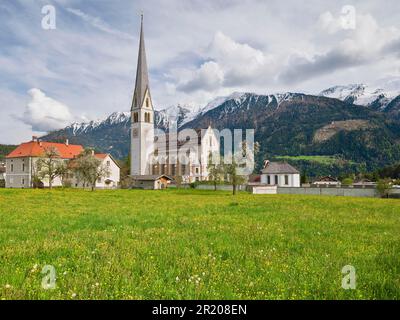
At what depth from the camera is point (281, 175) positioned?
103 m

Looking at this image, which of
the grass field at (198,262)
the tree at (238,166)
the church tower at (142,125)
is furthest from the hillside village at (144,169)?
the grass field at (198,262)

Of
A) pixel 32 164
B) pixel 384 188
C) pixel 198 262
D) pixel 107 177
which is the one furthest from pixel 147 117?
pixel 198 262

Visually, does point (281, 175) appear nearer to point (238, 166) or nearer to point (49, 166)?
point (238, 166)

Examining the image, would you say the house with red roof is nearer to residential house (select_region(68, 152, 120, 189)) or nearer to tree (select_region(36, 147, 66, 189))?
residential house (select_region(68, 152, 120, 189))

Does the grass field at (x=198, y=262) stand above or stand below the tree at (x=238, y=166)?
below

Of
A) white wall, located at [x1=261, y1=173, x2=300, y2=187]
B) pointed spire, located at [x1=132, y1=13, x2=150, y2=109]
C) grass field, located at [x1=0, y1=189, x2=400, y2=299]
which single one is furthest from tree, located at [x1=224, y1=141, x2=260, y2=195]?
pointed spire, located at [x1=132, y1=13, x2=150, y2=109]

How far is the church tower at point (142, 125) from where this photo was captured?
132 m

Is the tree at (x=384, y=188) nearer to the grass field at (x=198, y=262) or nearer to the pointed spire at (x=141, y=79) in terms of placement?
the grass field at (x=198, y=262)

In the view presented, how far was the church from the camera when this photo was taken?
12850cm

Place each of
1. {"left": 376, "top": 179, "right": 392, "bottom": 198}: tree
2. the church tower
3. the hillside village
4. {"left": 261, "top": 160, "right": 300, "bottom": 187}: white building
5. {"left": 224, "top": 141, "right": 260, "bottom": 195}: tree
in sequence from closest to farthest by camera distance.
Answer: {"left": 376, "top": 179, "right": 392, "bottom": 198}: tree
{"left": 224, "top": 141, "right": 260, "bottom": 195}: tree
the hillside village
{"left": 261, "top": 160, "right": 300, "bottom": 187}: white building
the church tower

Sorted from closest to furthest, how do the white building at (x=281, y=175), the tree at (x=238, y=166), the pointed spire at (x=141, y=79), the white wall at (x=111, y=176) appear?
the tree at (x=238, y=166), the white wall at (x=111, y=176), the white building at (x=281, y=175), the pointed spire at (x=141, y=79)
